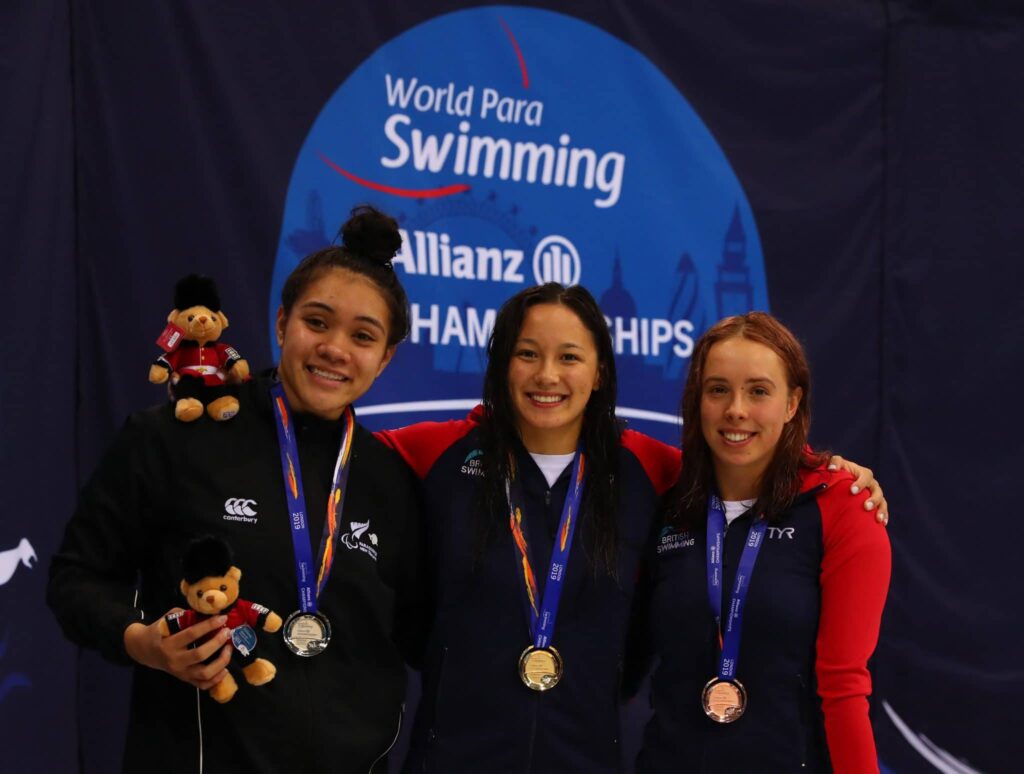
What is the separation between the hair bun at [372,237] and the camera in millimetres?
2256

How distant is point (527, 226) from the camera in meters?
4.12

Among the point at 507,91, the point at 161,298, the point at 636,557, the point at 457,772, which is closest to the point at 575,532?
the point at 636,557

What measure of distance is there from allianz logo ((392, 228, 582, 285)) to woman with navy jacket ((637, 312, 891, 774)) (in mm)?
1556

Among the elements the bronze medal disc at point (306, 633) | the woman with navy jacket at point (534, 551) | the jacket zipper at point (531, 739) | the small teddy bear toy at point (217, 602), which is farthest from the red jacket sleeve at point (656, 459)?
the small teddy bear toy at point (217, 602)

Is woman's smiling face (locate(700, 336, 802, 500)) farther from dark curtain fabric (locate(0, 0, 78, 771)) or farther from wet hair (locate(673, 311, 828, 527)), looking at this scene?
dark curtain fabric (locate(0, 0, 78, 771))

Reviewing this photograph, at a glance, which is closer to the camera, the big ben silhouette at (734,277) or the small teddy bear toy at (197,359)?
the small teddy bear toy at (197,359)

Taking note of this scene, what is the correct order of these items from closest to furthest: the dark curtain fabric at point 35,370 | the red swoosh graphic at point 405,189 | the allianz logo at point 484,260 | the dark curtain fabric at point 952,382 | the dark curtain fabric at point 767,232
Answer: the dark curtain fabric at point 35,370
the dark curtain fabric at point 767,232
the red swoosh graphic at point 405,189
the allianz logo at point 484,260
the dark curtain fabric at point 952,382

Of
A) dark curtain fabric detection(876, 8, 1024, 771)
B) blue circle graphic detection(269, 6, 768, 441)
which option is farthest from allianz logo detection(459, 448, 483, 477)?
dark curtain fabric detection(876, 8, 1024, 771)

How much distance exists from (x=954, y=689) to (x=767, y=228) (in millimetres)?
2114

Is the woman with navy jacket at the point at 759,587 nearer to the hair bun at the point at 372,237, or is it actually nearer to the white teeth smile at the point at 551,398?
the white teeth smile at the point at 551,398

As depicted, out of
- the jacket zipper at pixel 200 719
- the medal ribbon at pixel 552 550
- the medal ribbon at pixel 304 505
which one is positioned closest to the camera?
the jacket zipper at pixel 200 719

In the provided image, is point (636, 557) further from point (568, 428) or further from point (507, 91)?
point (507, 91)

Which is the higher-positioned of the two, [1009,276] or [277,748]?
[1009,276]

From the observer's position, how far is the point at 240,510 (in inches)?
80.7
